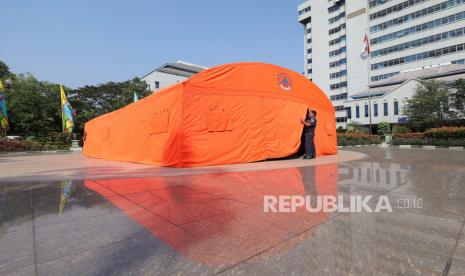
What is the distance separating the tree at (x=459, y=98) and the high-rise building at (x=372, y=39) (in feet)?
32.9

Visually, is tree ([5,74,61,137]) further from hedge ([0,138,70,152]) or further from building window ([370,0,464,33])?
building window ([370,0,464,33])

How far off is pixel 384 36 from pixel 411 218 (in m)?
64.5

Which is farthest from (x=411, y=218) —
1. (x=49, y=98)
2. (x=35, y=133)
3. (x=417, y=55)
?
(x=417, y=55)

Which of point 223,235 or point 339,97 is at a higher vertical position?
point 339,97

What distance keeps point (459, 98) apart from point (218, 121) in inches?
1500

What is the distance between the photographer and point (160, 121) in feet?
25.9

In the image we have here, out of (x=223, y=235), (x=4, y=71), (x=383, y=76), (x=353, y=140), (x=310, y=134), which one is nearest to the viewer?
(x=223, y=235)

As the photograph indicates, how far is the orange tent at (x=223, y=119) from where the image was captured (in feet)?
23.5

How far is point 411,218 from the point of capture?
2.38 meters

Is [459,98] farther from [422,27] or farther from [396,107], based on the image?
[422,27]

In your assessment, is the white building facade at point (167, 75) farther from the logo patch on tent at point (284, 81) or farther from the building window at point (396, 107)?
the logo patch on tent at point (284, 81)

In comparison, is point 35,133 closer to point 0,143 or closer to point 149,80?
point 0,143

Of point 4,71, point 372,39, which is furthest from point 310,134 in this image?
point 372,39

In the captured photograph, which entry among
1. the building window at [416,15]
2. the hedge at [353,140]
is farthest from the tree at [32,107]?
the building window at [416,15]
